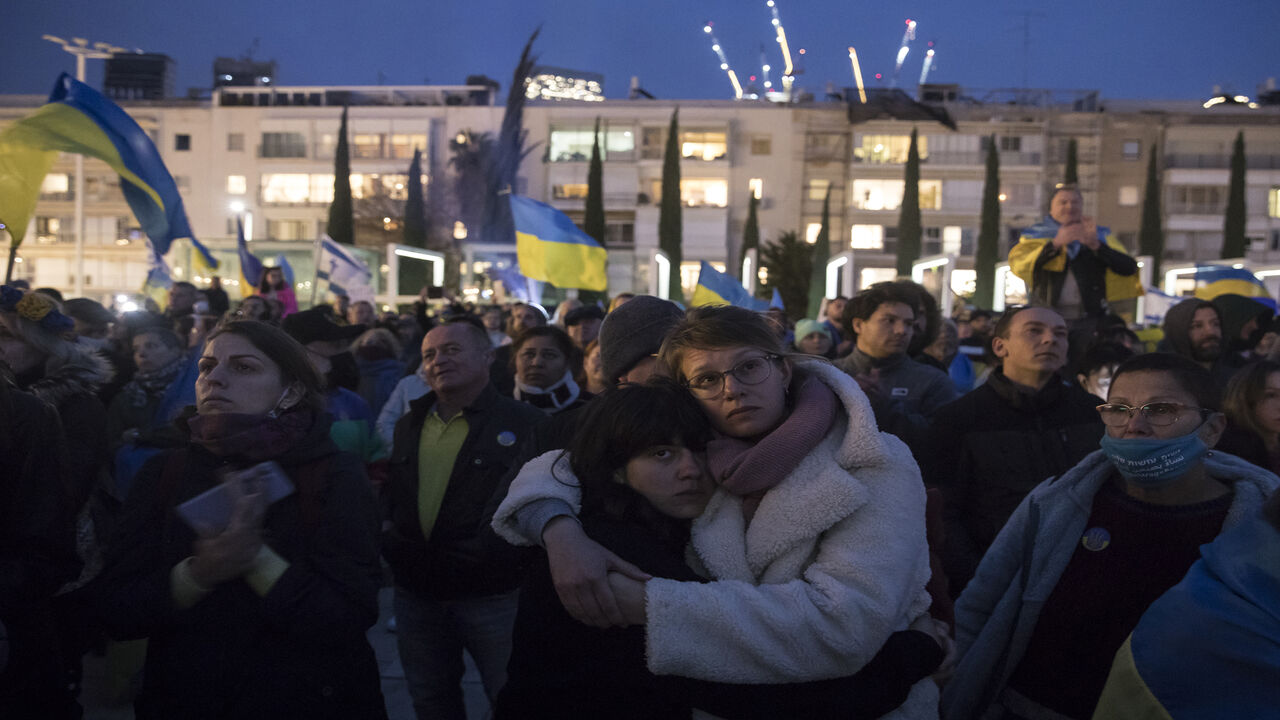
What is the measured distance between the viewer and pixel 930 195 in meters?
51.0

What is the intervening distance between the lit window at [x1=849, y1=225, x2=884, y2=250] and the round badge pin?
49291 mm

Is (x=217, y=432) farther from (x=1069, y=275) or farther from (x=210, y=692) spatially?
(x=1069, y=275)

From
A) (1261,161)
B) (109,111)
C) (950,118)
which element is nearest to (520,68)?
(950,118)

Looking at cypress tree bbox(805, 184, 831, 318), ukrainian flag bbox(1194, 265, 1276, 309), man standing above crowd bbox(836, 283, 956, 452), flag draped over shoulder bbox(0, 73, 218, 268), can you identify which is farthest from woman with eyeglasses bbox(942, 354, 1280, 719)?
cypress tree bbox(805, 184, 831, 318)

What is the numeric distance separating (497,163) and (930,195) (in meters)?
23.2

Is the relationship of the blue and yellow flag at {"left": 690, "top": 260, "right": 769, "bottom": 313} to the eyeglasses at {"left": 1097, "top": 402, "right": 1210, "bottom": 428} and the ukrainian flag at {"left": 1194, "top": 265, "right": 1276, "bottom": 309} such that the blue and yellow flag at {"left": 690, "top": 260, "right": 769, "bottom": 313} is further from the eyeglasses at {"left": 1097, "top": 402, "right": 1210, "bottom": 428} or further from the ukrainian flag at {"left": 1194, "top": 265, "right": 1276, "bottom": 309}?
the eyeglasses at {"left": 1097, "top": 402, "right": 1210, "bottom": 428}

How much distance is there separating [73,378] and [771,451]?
329 centimetres

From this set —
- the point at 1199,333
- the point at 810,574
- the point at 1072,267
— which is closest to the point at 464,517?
the point at 810,574

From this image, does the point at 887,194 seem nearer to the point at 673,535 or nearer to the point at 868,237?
the point at 868,237

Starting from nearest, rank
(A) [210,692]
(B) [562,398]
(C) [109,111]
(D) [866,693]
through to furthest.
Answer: (D) [866,693] < (A) [210,692] < (B) [562,398] < (C) [109,111]

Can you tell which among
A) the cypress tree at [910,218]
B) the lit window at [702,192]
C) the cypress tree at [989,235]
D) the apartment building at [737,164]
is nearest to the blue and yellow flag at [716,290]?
the cypress tree at [989,235]

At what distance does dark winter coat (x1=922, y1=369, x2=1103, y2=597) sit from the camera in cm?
402

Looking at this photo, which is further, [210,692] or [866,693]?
[210,692]

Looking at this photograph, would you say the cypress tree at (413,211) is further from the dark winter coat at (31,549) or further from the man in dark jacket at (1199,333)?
the dark winter coat at (31,549)
